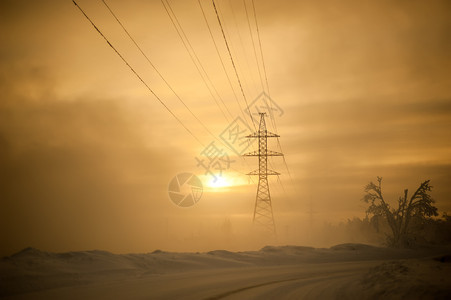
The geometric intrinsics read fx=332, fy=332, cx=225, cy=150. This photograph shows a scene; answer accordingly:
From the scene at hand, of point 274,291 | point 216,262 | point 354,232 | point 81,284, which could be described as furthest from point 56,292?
point 354,232

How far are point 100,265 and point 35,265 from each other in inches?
121

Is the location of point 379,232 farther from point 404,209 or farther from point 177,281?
point 177,281

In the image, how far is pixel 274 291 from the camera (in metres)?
12.8

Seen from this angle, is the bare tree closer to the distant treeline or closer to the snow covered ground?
the distant treeline

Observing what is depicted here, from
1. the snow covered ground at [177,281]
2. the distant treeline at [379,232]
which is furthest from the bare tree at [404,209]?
the snow covered ground at [177,281]

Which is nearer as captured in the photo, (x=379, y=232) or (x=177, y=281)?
(x=177, y=281)

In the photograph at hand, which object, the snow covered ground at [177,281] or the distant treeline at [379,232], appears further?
the distant treeline at [379,232]

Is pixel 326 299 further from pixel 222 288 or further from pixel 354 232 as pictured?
pixel 354 232

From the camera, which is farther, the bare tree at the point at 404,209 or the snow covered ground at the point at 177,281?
the bare tree at the point at 404,209

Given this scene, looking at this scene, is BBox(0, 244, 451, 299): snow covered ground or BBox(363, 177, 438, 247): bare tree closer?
BBox(0, 244, 451, 299): snow covered ground

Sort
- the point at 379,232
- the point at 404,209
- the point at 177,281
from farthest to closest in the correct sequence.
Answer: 1. the point at 379,232
2. the point at 404,209
3. the point at 177,281

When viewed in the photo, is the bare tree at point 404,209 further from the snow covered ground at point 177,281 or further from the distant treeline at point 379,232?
the snow covered ground at point 177,281

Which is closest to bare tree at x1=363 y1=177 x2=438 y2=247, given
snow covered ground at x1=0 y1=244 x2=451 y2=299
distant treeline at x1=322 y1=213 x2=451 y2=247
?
distant treeline at x1=322 y1=213 x2=451 y2=247

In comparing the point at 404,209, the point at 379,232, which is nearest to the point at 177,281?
the point at 404,209
